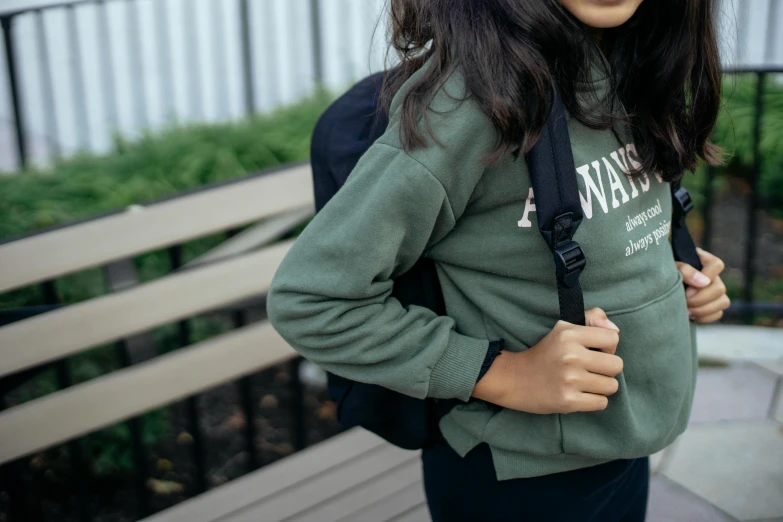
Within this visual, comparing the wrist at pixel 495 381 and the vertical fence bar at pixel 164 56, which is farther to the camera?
the vertical fence bar at pixel 164 56

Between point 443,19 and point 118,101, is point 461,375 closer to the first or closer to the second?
point 443,19

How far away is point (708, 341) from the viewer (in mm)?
3447

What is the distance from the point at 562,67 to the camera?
48.0 inches

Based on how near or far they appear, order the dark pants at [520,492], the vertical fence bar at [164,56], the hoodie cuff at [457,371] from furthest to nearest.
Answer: the vertical fence bar at [164,56] → the dark pants at [520,492] → the hoodie cuff at [457,371]

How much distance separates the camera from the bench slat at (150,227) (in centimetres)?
185

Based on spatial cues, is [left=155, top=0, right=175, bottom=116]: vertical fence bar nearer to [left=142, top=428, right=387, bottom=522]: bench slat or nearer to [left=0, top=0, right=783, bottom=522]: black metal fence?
[left=0, top=0, right=783, bottom=522]: black metal fence

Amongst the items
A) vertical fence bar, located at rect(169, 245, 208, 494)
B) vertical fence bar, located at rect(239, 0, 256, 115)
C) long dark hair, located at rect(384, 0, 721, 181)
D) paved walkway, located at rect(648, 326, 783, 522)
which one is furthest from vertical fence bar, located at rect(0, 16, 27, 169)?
long dark hair, located at rect(384, 0, 721, 181)

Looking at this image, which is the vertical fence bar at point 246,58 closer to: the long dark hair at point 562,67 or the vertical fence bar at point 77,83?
the vertical fence bar at point 77,83

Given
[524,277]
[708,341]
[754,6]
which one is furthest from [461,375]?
[754,6]

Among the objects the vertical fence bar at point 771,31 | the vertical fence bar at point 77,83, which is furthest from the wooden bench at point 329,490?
the vertical fence bar at point 771,31

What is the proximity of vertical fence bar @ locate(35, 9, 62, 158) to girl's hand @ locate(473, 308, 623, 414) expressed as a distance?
14.4 ft

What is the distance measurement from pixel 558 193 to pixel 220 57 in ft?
17.4

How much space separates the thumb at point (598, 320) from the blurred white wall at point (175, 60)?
4.15 m

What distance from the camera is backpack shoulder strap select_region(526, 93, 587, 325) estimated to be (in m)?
1.18
